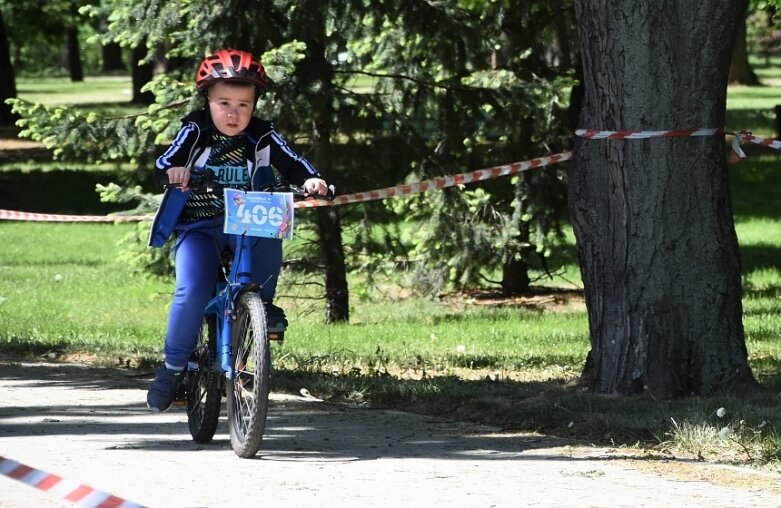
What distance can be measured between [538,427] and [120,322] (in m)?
7.42

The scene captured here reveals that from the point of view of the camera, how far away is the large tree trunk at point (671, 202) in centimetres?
766

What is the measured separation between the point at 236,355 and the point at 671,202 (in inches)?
104

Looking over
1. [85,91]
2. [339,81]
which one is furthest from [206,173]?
[85,91]

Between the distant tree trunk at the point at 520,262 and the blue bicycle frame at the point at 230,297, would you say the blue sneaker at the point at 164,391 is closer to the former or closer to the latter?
the blue bicycle frame at the point at 230,297

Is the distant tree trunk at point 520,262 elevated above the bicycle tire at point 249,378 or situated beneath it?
situated beneath

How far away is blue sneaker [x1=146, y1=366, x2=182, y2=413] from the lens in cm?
685

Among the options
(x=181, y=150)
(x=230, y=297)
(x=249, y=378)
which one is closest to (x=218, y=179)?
(x=181, y=150)

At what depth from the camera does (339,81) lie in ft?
43.2

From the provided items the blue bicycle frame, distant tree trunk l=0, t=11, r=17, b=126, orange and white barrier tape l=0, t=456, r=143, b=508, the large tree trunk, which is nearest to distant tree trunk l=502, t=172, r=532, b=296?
the large tree trunk

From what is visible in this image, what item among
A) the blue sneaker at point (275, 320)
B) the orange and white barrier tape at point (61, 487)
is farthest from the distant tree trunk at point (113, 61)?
the orange and white barrier tape at point (61, 487)

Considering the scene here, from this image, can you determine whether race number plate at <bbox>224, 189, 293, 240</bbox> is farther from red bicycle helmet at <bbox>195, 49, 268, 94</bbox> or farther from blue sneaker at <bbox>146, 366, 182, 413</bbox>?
blue sneaker at <bbox>146, 366, 182, 413</bbox>

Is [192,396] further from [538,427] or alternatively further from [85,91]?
[85,91]

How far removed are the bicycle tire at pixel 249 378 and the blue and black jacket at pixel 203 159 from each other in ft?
1.86

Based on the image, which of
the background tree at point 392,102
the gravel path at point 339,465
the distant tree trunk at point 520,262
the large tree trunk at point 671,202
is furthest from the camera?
the distant tree trunk at point 520,262
